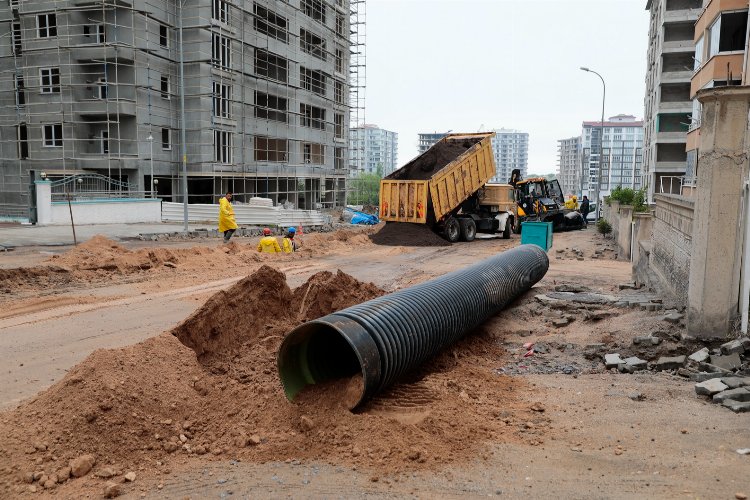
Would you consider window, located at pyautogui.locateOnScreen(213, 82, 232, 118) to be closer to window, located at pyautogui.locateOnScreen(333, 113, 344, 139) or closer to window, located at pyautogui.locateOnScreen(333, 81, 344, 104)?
window, located at pyautogui.locateOnScreen(333, 113, 344, 139)

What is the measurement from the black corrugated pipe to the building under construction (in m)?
22.5

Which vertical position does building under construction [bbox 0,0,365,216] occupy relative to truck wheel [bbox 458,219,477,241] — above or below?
above

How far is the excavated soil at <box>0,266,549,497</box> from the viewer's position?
4531 mm

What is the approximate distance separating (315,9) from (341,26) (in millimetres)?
5613

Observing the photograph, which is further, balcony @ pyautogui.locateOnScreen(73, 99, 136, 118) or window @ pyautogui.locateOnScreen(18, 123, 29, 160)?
window @ pyautogui.locateOnScreen(18, 123, 29, 160)

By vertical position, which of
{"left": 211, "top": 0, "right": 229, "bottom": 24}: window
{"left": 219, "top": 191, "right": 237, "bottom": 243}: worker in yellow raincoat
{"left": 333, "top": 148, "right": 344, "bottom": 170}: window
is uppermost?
{"left": 211, "top": 0, "right": 229, "bottom": 24}: window

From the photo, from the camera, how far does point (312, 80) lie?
4531 cm

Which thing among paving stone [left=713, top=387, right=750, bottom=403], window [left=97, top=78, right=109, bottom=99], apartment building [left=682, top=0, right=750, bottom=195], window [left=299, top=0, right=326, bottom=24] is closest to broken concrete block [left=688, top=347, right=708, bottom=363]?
paving stone [left=713, top=387, right=750, bottom=403]

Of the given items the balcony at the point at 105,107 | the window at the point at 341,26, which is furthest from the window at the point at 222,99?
the window at the point at 341,26

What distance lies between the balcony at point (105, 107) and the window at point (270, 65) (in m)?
10.0

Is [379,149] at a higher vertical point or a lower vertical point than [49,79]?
higher

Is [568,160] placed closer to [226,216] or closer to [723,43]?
[723,43]

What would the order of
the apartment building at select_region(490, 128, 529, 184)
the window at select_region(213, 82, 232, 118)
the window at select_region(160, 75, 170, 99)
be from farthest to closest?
the apartment building at select_region(490, 128, 529, 184) < the window at select_region(213, 82, 232, 118) < the window at select_region(160, 75, 170, 99)

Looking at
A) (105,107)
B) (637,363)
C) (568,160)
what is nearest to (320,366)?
(637,363)
